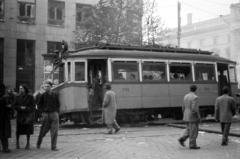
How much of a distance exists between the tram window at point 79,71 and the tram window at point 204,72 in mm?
5912

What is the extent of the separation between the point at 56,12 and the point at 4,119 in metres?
24.9

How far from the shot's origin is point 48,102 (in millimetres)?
10797

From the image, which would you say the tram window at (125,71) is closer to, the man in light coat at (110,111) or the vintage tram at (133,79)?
the vintage tram at (133,79)

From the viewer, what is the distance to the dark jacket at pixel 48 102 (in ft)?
35.4

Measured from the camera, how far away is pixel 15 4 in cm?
3222

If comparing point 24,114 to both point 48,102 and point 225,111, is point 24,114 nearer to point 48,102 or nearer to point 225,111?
point 48,102

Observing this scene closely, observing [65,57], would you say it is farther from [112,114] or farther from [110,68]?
[112,114]

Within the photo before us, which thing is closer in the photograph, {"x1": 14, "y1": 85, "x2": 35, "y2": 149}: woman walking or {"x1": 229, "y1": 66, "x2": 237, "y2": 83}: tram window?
{"x1": 14, "y1": 85, "x2": 35, "y2": 149}: woman walking

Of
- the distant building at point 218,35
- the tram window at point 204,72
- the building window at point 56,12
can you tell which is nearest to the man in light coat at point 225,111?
the tram window at point 204,72

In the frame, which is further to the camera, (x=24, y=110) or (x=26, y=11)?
(x=26, y=11)

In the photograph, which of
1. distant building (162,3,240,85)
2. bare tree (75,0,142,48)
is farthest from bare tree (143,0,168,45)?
distant building (162,3,240,85)

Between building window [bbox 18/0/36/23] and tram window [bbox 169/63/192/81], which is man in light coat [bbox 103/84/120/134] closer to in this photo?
tram window [bbox 169/63/192/81]

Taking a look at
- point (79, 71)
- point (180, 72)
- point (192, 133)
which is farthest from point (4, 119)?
point (180, 72)

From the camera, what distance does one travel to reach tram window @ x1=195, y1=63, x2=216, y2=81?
68.0 feet
